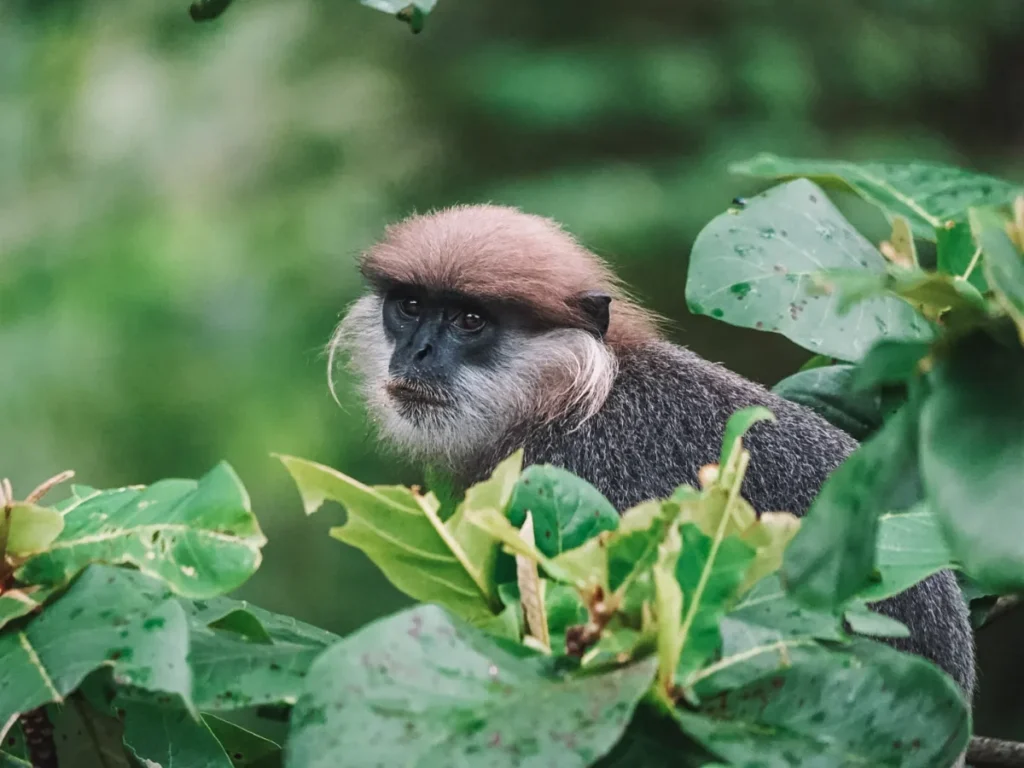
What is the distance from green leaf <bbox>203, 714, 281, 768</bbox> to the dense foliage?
10 cm

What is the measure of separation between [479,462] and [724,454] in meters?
1.61

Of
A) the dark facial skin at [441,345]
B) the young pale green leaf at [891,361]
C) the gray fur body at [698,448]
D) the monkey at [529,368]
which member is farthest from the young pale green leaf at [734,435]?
the dark facial skin at [441,345]

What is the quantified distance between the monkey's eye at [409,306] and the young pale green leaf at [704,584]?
1.73 metres

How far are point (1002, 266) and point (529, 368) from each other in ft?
5.82

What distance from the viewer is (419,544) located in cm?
104

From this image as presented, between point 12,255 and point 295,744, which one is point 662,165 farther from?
point 295,744

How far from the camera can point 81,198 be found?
3.66 m

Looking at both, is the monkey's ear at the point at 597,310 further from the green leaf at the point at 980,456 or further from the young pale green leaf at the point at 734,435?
the green leaf at the point at 980,456

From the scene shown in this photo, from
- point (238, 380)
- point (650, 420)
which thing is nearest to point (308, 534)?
point (238, 380)

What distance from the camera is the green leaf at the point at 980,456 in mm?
784

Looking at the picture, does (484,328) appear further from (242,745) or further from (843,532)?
(843,532)

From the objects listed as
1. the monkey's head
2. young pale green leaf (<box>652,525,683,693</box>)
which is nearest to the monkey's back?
the monkey's head

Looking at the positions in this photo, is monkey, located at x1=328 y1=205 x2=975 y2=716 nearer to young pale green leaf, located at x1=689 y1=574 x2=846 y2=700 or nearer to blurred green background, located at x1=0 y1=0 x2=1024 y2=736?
blurred green background, located at x1=0 y1=0 x2=1024 y2=736

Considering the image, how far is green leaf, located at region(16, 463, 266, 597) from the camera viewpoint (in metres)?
1.00
